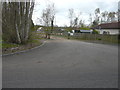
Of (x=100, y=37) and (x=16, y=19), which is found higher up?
(x=16, y=19)

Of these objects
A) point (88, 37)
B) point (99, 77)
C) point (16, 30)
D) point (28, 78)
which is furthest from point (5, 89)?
point (88, 37)

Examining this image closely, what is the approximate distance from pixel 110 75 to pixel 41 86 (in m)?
2.74

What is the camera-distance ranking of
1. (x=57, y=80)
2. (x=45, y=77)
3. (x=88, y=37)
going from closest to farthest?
(x=57, y=80) → (x=45, y=77) → (x=88, y=37)

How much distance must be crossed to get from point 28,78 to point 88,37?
957 inches

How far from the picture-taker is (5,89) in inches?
130

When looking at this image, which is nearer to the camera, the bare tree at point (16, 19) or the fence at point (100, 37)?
the bare tree at point (16, 19)

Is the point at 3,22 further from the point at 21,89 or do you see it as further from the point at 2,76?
the point at 21,89

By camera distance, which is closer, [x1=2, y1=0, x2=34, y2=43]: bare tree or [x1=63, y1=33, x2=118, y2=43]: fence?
[x1=2, y1=0, x2=34, y2=43]: bare tree

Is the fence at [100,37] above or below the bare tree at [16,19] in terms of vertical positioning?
below

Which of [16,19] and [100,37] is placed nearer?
[16,19]

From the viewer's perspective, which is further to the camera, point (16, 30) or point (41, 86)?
point (16, 30)

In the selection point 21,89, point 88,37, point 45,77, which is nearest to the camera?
point 21,89

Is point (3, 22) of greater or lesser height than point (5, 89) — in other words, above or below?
above

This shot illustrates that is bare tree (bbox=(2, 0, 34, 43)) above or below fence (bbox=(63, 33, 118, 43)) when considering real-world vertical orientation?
above
